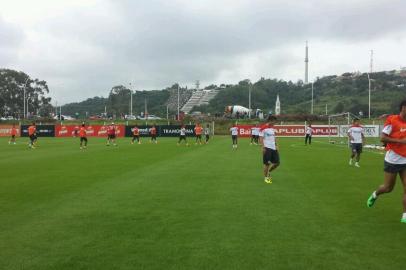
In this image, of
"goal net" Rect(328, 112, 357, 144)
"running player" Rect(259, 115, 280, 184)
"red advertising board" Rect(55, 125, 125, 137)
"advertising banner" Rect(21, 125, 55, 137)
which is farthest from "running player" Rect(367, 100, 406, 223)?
"advertising banner" Rect(21, 125, 55, 137)

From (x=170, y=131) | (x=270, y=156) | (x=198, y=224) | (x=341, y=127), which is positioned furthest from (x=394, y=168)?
(x=170, y=131)

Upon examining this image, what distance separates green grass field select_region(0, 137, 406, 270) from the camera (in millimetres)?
5895

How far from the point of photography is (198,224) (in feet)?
25.7

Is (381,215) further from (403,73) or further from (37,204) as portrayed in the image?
(403,73)

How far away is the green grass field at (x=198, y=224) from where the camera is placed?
232 inches

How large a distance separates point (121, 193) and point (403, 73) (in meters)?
127

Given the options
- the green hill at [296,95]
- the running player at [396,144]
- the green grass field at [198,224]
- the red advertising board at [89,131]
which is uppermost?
the green hill at [296,95]

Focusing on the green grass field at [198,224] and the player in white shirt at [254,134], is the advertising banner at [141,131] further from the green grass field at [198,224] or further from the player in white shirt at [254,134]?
the green grass field at [198,224]

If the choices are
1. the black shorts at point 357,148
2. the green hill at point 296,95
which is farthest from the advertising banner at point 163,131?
the black shorts at point 357,148

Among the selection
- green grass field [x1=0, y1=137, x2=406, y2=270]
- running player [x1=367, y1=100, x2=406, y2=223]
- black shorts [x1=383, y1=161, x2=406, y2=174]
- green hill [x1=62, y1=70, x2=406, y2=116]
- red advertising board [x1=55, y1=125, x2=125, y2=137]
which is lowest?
green grass field [x1=0, y1=137, x2=406, y2=270]

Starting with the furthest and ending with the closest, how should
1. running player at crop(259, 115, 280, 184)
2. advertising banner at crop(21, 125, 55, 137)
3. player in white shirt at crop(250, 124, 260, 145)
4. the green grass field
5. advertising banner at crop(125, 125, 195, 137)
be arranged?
advertising banner at crop(21, 125, 55, 137) → advertising banner at crop(125, 125, 195, 137) → player in white shirt at crop(250, 124, 260, 145) → running player at crop(259, 115, 280, 184) → the green grass field

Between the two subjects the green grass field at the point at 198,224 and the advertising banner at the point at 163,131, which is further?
the advertising banner at the point at 163,131

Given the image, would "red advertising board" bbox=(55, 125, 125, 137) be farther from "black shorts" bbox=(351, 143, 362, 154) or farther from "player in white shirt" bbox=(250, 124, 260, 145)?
"black shorts" bbox=(351, 143, 362, 154)

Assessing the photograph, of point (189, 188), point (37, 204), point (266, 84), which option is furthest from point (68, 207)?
point (266, 84)
